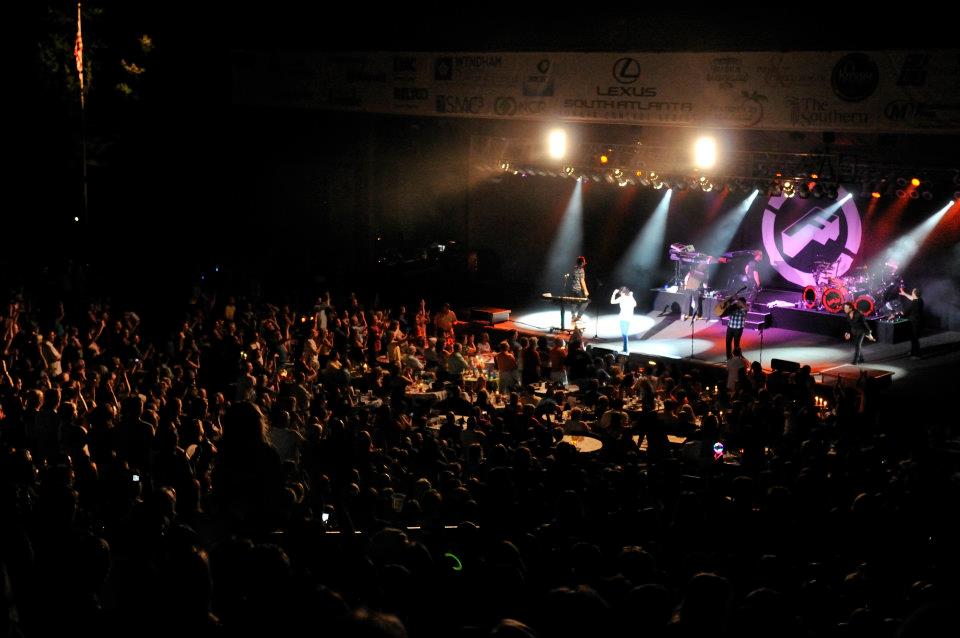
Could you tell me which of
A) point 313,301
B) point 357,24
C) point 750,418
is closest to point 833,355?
point 750,418

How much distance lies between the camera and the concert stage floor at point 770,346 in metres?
16.0

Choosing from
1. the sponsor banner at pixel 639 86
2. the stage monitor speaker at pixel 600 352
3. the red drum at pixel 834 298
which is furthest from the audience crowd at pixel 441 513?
the red drum at pixel 834 298

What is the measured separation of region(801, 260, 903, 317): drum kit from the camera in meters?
18.8

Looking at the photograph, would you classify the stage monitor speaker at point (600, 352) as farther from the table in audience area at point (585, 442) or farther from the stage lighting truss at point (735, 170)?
the table in audience area at point (585, 442)

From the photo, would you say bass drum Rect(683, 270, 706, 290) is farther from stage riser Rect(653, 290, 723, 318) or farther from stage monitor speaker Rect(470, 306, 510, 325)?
stage monitor speaker Rect(470, 306, 510, 325)

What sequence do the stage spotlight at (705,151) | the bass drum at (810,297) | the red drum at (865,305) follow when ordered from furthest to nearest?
the bass drum at (810,297), the red drum at (865,305), the stage spotlight at (705,151)

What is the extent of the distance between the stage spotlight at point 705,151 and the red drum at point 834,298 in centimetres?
375

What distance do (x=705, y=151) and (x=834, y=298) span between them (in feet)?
13.6

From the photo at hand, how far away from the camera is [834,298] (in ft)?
62.5

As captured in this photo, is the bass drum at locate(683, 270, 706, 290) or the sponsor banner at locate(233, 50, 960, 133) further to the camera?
the bass drum at locate(683, 270, 706, 290)

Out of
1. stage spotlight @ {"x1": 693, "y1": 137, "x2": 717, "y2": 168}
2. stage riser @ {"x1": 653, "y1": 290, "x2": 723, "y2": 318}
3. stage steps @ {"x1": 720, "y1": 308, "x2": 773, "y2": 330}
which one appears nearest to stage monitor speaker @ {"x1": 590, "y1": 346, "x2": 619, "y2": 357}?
stage steps @ {"x1": 720, "y1": 308, "x2": 773, "y2": 330}

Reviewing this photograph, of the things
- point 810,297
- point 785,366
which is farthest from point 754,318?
point 785,366

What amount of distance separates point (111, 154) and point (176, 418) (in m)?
18.4

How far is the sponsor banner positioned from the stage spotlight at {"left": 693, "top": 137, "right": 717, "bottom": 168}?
222 centimetres
